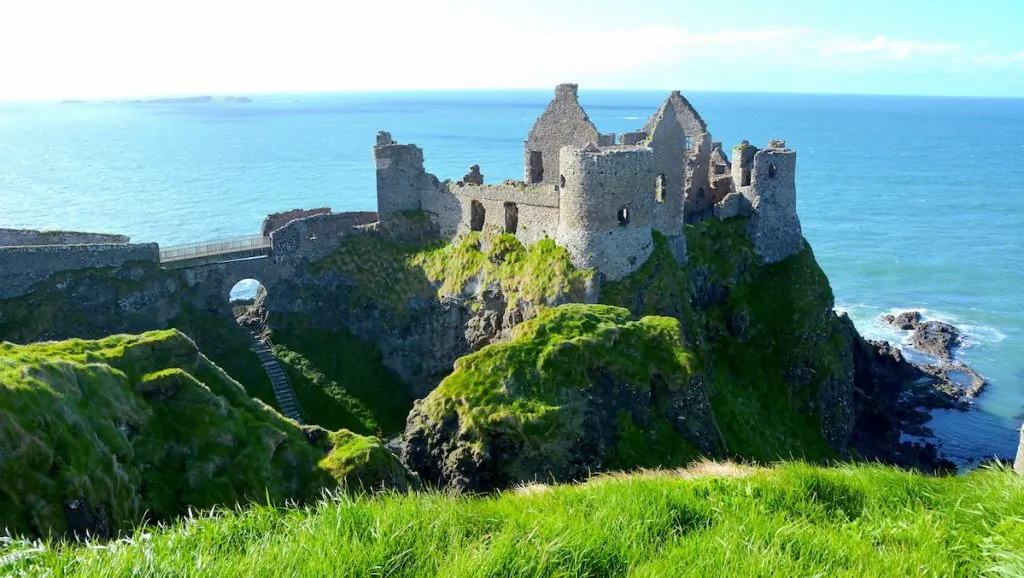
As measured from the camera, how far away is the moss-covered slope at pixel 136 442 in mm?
16219

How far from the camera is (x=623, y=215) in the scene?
34.0 m

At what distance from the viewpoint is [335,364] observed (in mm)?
39312

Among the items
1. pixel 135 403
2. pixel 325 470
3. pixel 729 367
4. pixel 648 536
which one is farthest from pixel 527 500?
pixel 729 367

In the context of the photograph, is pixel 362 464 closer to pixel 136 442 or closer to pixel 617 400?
pixel 136 442

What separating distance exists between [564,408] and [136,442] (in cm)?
1213

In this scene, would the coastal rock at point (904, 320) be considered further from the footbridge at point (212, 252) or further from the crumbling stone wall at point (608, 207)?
the footbridge at point (212, 252)

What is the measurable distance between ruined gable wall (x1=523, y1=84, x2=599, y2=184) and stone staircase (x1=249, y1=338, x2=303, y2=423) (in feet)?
48.6

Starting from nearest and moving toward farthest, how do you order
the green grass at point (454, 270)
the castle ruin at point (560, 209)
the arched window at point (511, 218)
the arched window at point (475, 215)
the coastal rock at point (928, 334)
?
the castle ruin at point (560, 209)
the green grass at point (454, 270)
the arched window at point (511, 218)
the arched window at point (475, 215)
the coastal rock at point (928, 334)

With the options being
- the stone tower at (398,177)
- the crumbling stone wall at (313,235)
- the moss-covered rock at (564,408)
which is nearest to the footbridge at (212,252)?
the crumbling stone wall at (313,235)

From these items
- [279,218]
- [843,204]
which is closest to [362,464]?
[279,218]

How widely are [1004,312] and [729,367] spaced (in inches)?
1601

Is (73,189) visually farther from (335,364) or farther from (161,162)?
(335,364)

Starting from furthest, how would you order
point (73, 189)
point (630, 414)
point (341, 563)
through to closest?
point (73, 189) → point (630, 414) → point (341, 563)

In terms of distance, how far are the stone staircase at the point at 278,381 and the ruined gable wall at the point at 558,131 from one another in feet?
48.6
